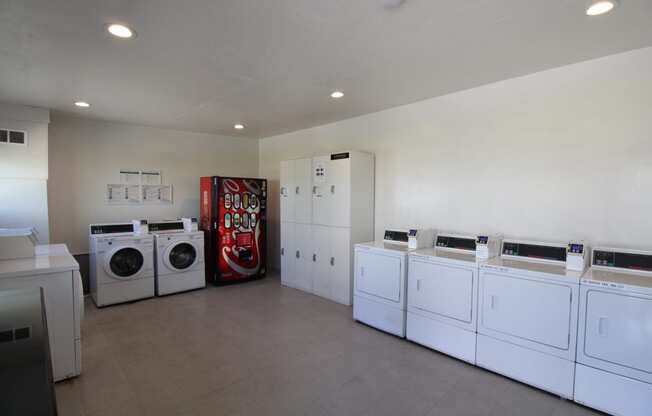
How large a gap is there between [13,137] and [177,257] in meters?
2.47

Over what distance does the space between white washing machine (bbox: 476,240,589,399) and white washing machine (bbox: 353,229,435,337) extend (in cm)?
80

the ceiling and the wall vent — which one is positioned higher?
the ceiling

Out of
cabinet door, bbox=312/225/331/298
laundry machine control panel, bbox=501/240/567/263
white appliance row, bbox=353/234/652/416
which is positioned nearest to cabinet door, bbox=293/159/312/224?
cabinet door, bbox=312/225/331/298

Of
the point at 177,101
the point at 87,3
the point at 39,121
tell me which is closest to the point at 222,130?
the point at 177,101

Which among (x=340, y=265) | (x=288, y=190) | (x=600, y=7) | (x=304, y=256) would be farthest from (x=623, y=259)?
(x=288, y=190)

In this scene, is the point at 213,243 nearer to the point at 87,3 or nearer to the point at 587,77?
the point at 87,3

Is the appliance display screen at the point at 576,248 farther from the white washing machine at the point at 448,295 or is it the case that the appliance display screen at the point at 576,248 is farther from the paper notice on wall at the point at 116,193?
the paper notice on wall at the point at 116,193

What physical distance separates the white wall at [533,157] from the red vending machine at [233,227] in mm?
2239

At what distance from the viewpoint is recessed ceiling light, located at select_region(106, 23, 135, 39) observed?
85.1 inches

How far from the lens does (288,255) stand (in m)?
5.27

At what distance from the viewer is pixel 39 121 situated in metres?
4.15

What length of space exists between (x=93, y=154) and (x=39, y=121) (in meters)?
0.78

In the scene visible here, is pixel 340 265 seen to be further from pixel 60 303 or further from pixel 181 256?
pixel 60 303

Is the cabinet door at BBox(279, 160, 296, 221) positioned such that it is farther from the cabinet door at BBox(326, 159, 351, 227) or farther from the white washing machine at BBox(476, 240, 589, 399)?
the white washing machine at BBox(476, 240, 589, 399)
